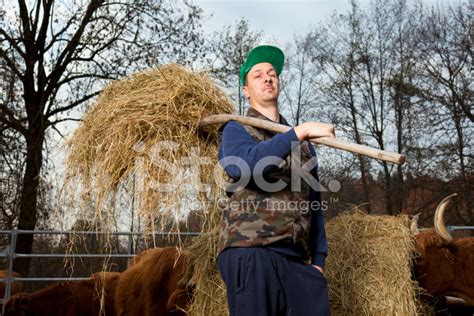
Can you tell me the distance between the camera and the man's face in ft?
9.98

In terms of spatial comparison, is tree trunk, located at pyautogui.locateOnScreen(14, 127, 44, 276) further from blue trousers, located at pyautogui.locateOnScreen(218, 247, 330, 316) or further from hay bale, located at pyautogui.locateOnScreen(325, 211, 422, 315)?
blue trousers, located at pyautogui.locateOnScreen(218, 247, 330, 316)

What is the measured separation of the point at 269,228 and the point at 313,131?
0.48 m

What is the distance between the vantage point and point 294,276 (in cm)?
265

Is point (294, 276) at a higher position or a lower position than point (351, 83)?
lower

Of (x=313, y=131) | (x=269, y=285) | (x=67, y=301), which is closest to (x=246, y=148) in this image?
(x=313, y=131)

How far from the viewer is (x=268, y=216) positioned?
2.65 meters

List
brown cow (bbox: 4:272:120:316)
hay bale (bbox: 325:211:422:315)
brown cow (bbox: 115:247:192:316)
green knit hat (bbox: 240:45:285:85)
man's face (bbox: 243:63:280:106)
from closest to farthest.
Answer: man's face (bbox: 243:63:280:106) < green knit hat (bbox: 240:45:285:85) < hay bale (bbox: 325:211:422:315) < brown cow (bbox: 115:247:192:316) < brown cow (bbox: 4:272:120:316)

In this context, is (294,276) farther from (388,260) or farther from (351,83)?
(351,83)

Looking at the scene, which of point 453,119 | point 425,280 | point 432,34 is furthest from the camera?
point 432,34

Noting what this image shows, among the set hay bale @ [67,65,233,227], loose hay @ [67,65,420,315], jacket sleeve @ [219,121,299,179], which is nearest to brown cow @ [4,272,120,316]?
loose hay @ [67,65,420,315]

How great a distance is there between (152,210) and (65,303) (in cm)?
403

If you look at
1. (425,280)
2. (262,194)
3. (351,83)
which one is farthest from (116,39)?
(262,194)

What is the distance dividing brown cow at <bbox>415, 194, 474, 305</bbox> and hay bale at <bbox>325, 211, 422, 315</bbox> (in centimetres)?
72

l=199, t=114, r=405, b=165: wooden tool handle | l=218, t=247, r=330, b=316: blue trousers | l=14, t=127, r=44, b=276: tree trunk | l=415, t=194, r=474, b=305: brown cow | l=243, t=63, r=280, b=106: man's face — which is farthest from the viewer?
l=14, t=127, r=44, b=276: tree trunk
